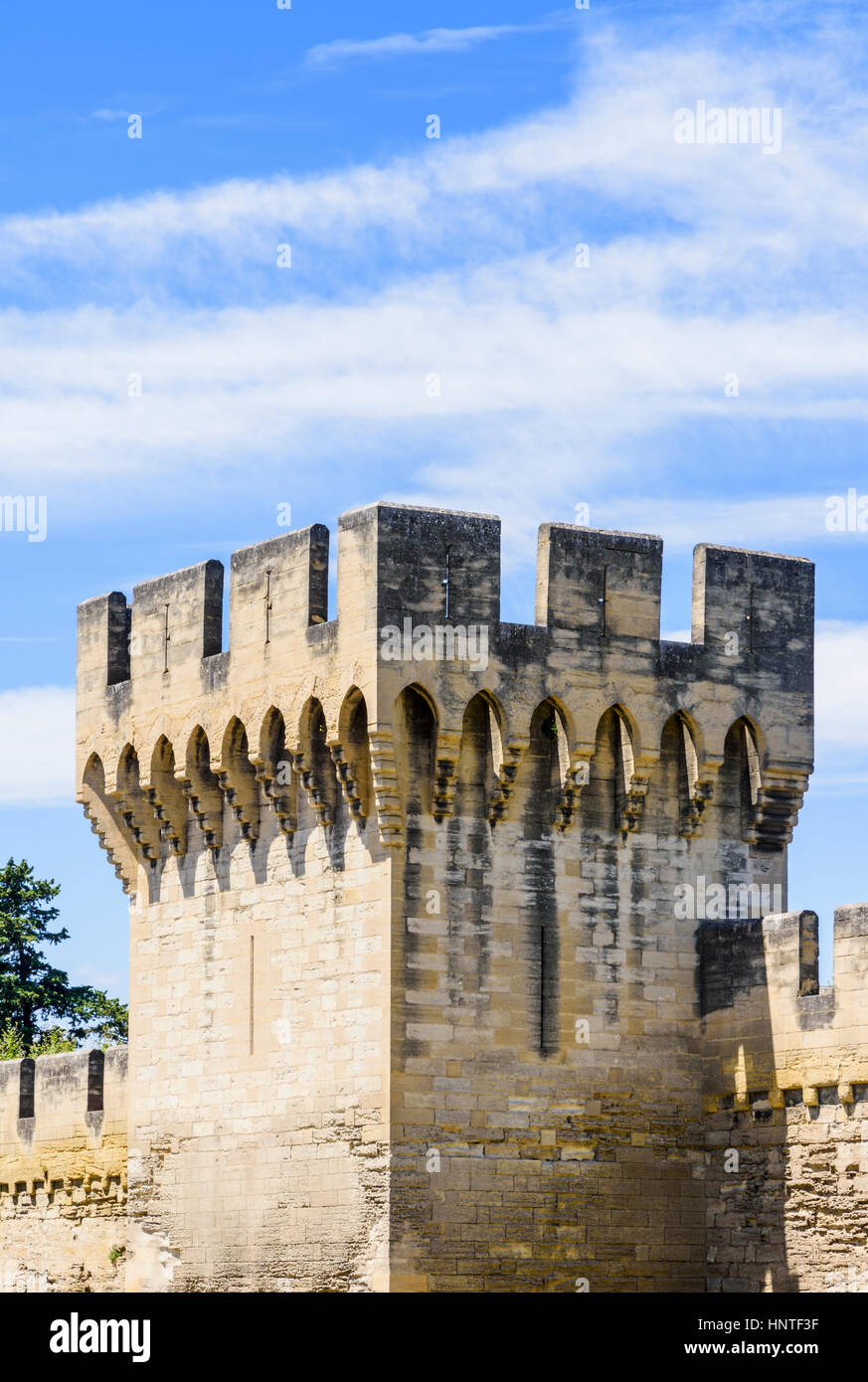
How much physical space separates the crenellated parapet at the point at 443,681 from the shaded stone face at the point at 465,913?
3 centimetres

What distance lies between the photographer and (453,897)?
A: 25281mm

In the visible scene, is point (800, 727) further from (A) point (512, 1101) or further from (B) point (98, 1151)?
(B) point (98, 1151)

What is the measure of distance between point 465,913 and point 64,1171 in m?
8.33

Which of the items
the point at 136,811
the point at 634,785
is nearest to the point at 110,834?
the point at 136,811

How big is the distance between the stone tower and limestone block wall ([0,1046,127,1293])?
2.31m

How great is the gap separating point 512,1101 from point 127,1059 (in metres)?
6.39

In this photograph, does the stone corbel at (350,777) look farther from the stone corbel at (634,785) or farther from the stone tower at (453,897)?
the stone corbel at (634,785)

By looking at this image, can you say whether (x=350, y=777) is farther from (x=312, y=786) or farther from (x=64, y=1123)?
(x=64, y=1123)

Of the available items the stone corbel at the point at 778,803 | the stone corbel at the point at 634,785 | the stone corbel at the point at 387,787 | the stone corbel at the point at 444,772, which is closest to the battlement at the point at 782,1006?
the stone corbel at the point at 778,803

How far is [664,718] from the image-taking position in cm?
2653

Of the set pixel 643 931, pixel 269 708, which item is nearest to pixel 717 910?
pixel 643 931

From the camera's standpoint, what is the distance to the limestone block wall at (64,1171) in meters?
30.5

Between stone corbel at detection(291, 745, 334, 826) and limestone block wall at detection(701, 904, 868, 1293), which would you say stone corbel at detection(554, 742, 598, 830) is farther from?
stone corbel at detection(291, 745, 334, 826)

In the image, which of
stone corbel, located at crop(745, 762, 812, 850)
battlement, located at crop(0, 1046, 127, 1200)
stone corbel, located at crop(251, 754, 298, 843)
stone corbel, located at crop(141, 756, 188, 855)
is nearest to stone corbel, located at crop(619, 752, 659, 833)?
stone corbel, located at crop(745, 762, 812, 850)
